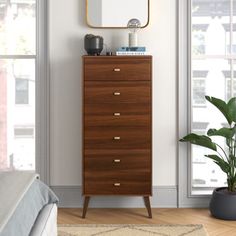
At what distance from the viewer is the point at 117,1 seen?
5.27m

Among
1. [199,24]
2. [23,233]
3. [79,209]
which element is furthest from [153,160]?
[23,233]

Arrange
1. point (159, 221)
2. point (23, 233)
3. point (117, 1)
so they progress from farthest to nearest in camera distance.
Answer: point (117, 1)
point (159, 221)
point (23, 233)

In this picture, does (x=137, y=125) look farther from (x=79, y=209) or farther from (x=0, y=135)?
(x=0, y=135)

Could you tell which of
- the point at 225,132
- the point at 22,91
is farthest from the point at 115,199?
the point at 22,91

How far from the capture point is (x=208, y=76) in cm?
544

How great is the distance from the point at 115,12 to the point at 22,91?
1115mm

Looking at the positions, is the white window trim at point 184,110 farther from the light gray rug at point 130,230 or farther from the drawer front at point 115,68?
the light gray rug at point 130,230

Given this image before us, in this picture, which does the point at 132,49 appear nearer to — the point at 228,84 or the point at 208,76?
the point at 208,76

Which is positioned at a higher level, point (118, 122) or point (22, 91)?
point (22, 91)

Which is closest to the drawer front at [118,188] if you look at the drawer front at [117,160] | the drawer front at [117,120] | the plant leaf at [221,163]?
the drawer front at [117,160]

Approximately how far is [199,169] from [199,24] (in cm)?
132

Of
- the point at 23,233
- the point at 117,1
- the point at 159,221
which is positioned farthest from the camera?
the point at 117,1

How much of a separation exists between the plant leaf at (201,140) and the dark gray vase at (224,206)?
398mm

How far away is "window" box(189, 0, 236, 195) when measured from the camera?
539 centimetres
